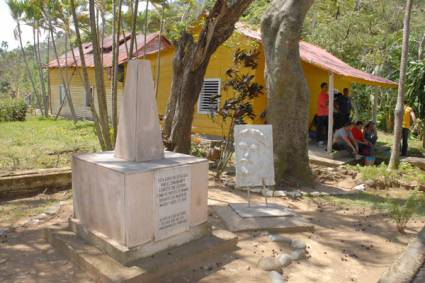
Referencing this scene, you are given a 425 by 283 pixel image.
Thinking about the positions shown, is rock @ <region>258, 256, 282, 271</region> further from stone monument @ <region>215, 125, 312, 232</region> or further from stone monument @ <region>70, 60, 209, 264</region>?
stone monument @ <region>215, 125, 312, 232</region>

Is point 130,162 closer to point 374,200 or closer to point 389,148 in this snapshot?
point 374,200

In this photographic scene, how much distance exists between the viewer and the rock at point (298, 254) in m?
4.27

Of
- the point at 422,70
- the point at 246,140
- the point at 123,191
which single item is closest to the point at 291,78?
the point at 246,140

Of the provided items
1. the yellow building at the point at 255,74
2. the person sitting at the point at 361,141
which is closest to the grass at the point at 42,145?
the yellow building at the point at 255,74

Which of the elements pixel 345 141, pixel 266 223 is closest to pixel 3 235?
pixel 266 223

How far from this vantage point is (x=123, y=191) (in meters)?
3.65

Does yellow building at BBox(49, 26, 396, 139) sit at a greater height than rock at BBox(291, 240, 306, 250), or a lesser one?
greater

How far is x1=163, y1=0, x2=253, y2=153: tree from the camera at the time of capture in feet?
24.3

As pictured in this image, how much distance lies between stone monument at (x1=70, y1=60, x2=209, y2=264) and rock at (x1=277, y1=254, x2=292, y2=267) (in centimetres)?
87

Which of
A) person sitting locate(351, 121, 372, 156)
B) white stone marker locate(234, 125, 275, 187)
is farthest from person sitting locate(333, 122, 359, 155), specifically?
white stone marker locate(234, 125, 275, 187)

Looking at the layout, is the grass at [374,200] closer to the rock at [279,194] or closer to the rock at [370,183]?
the rock at [370,183]

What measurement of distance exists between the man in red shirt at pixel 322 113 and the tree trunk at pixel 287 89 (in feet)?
14.1

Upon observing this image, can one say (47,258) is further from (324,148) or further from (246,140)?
(324,148)

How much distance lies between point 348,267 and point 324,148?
8.23 metres
